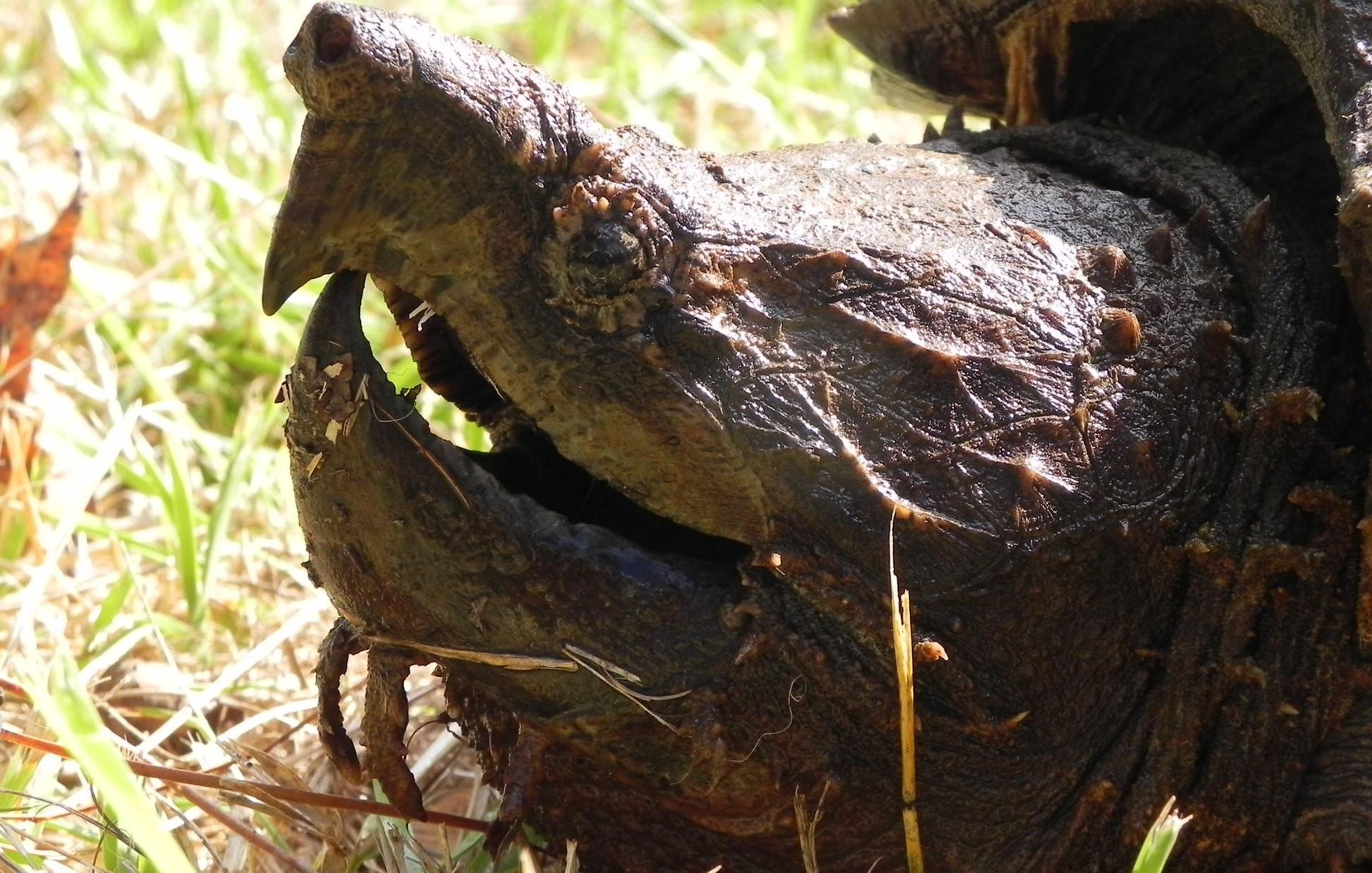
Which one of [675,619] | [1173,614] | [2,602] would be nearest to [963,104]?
[1173,614]

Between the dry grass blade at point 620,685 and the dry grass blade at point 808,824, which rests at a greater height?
the dry grass blade at point 620,685

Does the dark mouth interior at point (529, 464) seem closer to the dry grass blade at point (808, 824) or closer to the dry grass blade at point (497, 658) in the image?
the dry grass blade at point (497, 658)

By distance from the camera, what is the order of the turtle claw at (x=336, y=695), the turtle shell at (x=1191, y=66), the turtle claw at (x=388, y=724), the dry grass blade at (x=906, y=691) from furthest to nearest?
the turtle shell at (x=1191, y=66), the turtle claw at (x=336, y=695), the turtle claw at (x=388, y=724), the dry grass blade at (x=906, y=691)

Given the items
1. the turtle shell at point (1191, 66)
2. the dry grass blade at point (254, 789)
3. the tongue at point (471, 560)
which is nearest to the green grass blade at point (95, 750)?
the tongue at point (471, 560)

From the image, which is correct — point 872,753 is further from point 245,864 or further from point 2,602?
point 2,602

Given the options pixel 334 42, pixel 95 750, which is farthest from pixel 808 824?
pixel 334 42

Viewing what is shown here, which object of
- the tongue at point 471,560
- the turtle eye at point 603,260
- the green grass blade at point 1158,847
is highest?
the turtle eye at point 603,260

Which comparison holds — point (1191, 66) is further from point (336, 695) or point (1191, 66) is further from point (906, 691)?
point (336, 695)

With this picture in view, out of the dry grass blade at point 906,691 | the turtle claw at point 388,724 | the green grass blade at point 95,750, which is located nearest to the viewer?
the green grass blade at point 95,750
